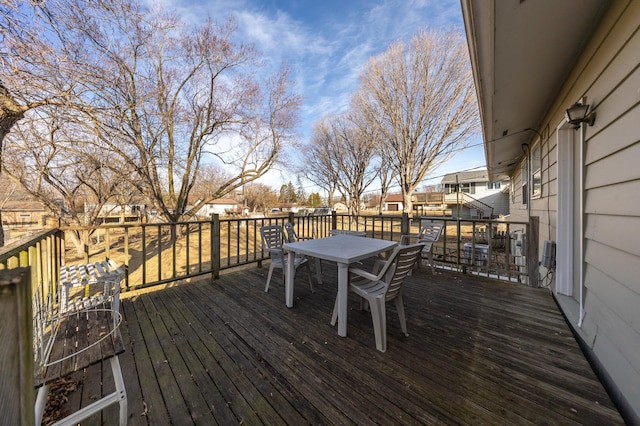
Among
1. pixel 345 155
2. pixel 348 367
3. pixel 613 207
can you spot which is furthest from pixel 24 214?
pixel 613 207

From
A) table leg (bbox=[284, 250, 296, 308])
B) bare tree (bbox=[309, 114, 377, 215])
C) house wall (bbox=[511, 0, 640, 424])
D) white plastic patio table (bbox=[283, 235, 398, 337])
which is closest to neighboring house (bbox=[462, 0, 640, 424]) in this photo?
house wall (bbox=[511, 0, 640, 424])

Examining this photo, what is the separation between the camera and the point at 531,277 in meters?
3.36

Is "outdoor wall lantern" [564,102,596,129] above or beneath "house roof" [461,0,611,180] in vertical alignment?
beneath

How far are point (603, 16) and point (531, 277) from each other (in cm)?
298

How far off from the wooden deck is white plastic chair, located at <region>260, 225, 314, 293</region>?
43 centimetres

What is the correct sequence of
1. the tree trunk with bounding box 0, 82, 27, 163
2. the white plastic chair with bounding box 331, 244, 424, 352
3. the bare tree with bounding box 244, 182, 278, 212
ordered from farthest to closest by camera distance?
1. the bare tree with bounding box 244, 182, 278, 212
2. the tree trunk with bounding box 0, 82, 27, 163
3. the white plastic chair with bounding box 331, 244, 424, 352

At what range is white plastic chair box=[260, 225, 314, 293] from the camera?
312cm

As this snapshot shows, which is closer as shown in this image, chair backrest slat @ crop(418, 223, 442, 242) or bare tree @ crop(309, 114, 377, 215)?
chair backrest slat @ crop(418, 223, 442, 242)

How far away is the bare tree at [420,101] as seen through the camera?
7.97m

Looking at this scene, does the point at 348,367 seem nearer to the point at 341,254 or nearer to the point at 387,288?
the point at 387,288

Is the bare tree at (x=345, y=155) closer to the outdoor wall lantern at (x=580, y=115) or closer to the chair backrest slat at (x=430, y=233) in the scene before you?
the chair backrest slat at (x=430, y=233)

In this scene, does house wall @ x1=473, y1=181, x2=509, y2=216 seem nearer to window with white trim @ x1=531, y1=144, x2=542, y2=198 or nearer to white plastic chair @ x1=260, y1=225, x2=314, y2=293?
window with white trim @ x1=531, y1=144, x2=542, y2=198

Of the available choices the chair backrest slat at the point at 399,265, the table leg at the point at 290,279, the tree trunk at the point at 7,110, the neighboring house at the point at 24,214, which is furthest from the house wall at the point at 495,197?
the neighboring house at the point at 24,214

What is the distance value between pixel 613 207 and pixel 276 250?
3089mm
